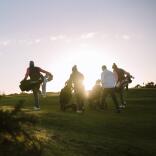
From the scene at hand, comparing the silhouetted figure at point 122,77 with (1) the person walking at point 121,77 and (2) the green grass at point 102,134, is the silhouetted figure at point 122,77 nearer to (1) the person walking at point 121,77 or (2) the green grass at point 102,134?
(1) the person walking at point 121,77

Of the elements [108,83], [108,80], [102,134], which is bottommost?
[102,134]

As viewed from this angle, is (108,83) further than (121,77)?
No

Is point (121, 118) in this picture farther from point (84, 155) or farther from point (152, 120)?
point (84, 155)

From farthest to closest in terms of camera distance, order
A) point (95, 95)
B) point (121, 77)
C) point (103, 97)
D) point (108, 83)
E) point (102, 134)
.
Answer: point (121, 77) → point (95, 95) → point (103, 97) → point (108, 83) → point (102, 134)

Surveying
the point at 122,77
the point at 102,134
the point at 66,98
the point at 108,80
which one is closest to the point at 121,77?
the point at 122,77

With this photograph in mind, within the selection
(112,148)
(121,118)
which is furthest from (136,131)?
(112,148)

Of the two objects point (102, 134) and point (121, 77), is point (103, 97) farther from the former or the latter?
point (102, 134)

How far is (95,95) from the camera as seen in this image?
2656 centimetres

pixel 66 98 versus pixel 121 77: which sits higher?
pixel 121 77

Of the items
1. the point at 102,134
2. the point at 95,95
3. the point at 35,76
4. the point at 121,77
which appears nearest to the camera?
the point at 102,134

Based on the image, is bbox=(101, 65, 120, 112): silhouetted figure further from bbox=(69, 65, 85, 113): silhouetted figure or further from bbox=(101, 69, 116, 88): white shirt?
bbox=(69, 65, 85, 113): silhouetted figure

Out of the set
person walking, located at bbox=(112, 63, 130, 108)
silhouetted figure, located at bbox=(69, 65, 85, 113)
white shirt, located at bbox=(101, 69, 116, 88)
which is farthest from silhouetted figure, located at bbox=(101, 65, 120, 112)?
person walking, located at bbox=(112, 63, 130, 108)

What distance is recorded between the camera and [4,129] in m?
9.30

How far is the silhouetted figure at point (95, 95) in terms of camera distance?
26484mm
